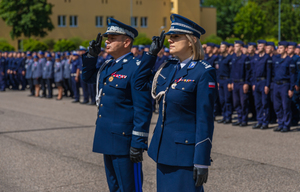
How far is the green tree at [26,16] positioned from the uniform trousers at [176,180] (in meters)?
49.7

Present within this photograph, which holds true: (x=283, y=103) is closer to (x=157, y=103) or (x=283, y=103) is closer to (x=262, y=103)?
(x=262, y=103)

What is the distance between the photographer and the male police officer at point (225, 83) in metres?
12.4

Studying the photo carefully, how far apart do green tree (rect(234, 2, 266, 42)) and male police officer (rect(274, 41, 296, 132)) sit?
5946 centimetres

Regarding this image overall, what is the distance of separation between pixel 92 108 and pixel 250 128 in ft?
21.3

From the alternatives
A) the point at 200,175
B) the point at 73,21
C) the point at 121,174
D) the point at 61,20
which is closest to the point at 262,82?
the point at 121,174

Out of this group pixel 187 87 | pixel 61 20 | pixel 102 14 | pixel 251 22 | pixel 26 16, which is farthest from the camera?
pixel 251 22

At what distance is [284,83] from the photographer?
11.1 meters

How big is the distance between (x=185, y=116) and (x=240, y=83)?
8.77 metres

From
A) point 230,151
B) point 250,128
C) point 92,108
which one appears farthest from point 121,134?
point 92,108

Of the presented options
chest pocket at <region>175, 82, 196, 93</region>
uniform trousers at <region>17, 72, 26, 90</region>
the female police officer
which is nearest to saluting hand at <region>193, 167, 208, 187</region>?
the female police officer

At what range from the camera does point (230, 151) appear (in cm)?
839

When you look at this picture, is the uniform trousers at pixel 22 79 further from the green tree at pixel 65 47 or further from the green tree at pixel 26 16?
the green tree at pixel 26 16

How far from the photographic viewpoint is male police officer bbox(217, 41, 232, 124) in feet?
40.7

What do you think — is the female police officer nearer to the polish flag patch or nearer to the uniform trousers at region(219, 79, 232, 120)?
the polish flag patch
